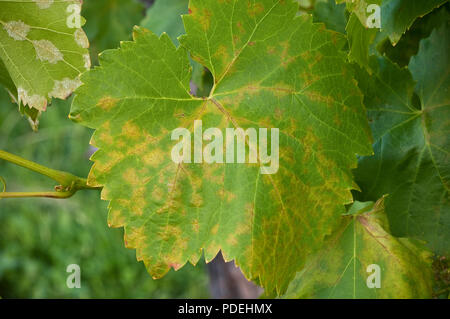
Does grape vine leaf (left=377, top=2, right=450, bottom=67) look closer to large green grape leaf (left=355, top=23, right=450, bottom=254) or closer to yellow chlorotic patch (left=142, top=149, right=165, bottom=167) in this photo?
large green grape leaf (left=355, top=23, right=450, bottom=254)

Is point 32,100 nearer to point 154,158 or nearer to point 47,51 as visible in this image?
point 47,51

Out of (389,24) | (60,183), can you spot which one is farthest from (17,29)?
(389,24)

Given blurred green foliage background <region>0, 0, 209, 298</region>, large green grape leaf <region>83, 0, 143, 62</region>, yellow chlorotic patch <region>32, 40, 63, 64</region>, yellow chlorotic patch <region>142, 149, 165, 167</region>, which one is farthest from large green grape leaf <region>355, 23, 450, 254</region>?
blurred green foliage background <region>0, 0, 209, 298</region>

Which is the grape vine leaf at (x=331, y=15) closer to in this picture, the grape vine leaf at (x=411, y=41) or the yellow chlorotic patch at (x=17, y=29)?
the grape vine leaf at (x=411, y=41)

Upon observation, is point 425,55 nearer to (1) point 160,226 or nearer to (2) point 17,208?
(1) point 160,226

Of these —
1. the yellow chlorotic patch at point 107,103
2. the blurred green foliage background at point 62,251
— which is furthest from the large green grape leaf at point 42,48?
the blurred green foliage background at point 62,251
